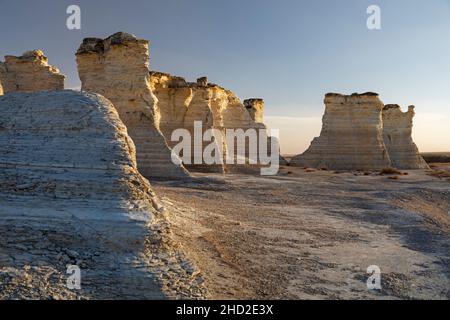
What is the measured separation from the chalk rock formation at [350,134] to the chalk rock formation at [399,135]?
19.0ft

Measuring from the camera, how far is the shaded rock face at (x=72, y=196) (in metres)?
5.13

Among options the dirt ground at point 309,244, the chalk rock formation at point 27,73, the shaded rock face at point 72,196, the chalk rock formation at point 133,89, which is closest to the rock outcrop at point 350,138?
the dirt ground at point 309,244

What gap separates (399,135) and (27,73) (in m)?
31.6

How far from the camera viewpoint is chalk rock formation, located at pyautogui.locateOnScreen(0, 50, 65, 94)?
24.0 m

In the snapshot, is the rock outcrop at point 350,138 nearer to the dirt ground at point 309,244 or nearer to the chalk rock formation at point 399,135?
the chalk rock formation at point 399,135

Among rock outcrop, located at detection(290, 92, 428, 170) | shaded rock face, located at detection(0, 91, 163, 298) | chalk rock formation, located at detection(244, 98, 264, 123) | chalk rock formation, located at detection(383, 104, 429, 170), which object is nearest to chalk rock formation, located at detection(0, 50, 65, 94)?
shaded rock face, located at detection(0, 91, 163, 298)

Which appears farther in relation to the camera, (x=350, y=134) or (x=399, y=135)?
(x=399, y=135)

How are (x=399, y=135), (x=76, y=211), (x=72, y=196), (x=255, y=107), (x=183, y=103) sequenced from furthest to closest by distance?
(x=255, y=107) < (x=399, y=135) < (x=183, y=103) < (x=72, y=196) < (x=76, y=211)

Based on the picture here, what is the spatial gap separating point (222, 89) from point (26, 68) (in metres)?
13.2

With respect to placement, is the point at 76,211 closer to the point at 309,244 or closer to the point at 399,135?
the point at 309,244

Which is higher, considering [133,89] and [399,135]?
[133,89]

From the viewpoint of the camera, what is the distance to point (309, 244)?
8320 mm

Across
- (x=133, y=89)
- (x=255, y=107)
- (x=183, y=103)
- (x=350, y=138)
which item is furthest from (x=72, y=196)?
(x=255, y=107)
